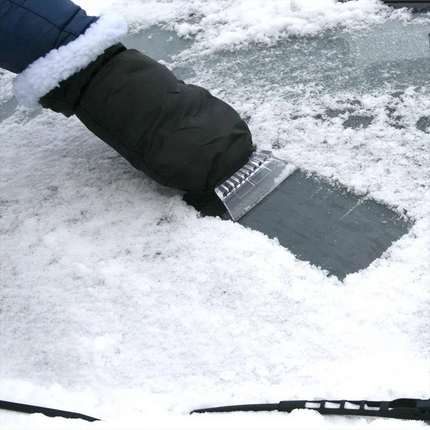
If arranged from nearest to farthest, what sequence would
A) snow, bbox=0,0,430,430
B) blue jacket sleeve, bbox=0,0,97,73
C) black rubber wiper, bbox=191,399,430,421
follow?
black rubber wiper, bbox=191,399,430,421
snow, bbox=0,0,430,430
blue jacket sleeve, bbox=0,0,97,73

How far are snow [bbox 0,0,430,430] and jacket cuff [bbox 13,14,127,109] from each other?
1.28 feet

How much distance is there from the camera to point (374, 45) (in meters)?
2.61

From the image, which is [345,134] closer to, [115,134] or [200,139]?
[200,139]

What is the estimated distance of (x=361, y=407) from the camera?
131cm

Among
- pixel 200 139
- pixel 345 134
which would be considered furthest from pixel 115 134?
pixel 345 134

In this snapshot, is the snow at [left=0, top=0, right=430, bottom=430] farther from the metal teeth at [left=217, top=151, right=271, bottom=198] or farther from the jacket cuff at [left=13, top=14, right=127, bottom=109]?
the jacket cuff at [left=13, top=14, right=127, bottom=109]

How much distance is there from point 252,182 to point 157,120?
1.22 ft

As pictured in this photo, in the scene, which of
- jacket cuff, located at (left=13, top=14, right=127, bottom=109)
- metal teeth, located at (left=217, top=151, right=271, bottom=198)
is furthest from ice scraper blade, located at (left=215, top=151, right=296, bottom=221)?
jacket cuff, located at (left=13, top=14, right=127, bottom=109)

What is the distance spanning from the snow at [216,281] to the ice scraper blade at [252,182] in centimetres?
7

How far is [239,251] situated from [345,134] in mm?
646

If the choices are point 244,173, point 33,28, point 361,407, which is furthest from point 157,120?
point 361,407

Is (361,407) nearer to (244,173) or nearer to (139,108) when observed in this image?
(244,173)

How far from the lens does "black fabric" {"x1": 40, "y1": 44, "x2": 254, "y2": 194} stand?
196 centimetres

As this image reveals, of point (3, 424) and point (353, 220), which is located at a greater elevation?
point (3, 424)
